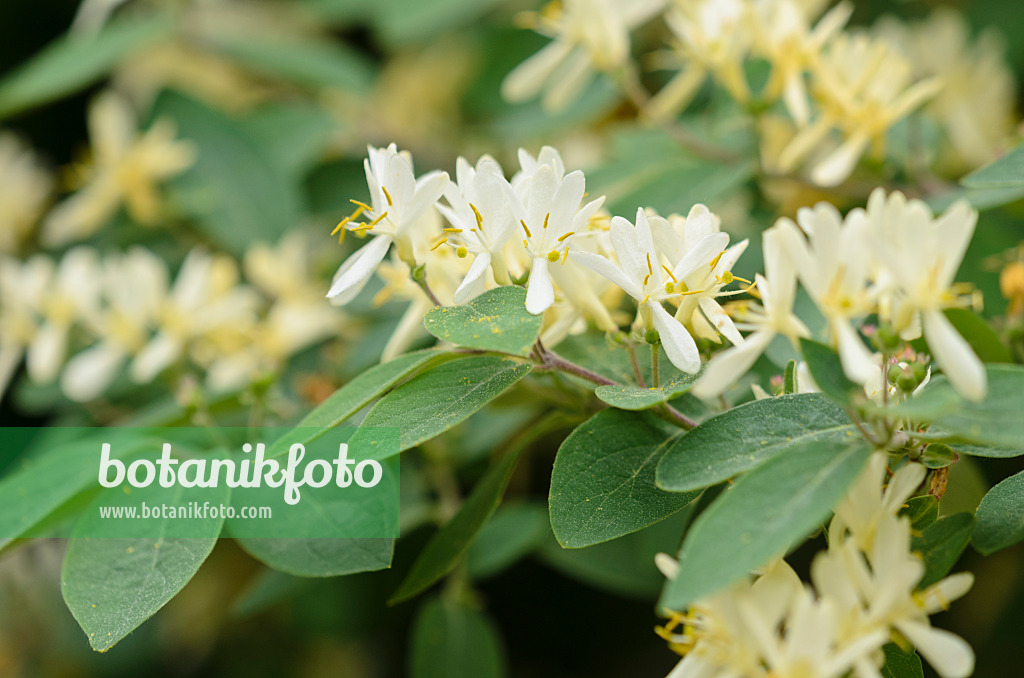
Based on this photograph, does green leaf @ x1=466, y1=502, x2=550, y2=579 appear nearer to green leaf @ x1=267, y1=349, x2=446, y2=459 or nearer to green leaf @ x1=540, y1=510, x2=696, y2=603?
green leaf @ x1=540, y1=510, x2=696, y2=603

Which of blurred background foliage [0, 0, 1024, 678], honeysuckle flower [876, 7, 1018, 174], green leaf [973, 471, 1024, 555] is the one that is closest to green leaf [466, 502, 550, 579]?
blurred background foliage [0, 0, 1024, 678]

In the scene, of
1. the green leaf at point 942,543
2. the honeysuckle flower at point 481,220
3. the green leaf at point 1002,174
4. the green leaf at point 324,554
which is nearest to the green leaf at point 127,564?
the green leaf at point 324,554

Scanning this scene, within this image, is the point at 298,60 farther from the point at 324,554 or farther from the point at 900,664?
the point at 900,664

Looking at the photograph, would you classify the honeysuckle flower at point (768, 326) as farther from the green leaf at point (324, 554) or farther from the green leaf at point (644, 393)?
the green leaf at point (324, 554)

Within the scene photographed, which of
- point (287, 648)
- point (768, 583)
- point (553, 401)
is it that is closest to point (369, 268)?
point (553, 401)

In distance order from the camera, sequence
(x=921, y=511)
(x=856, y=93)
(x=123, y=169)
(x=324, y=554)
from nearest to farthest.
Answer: (x=921, y=511) < (x=324, y=554) < (x=856, y=93) < (x=123, y=169)

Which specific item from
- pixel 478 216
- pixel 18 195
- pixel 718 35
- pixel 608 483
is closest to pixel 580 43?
pixel 718 35
